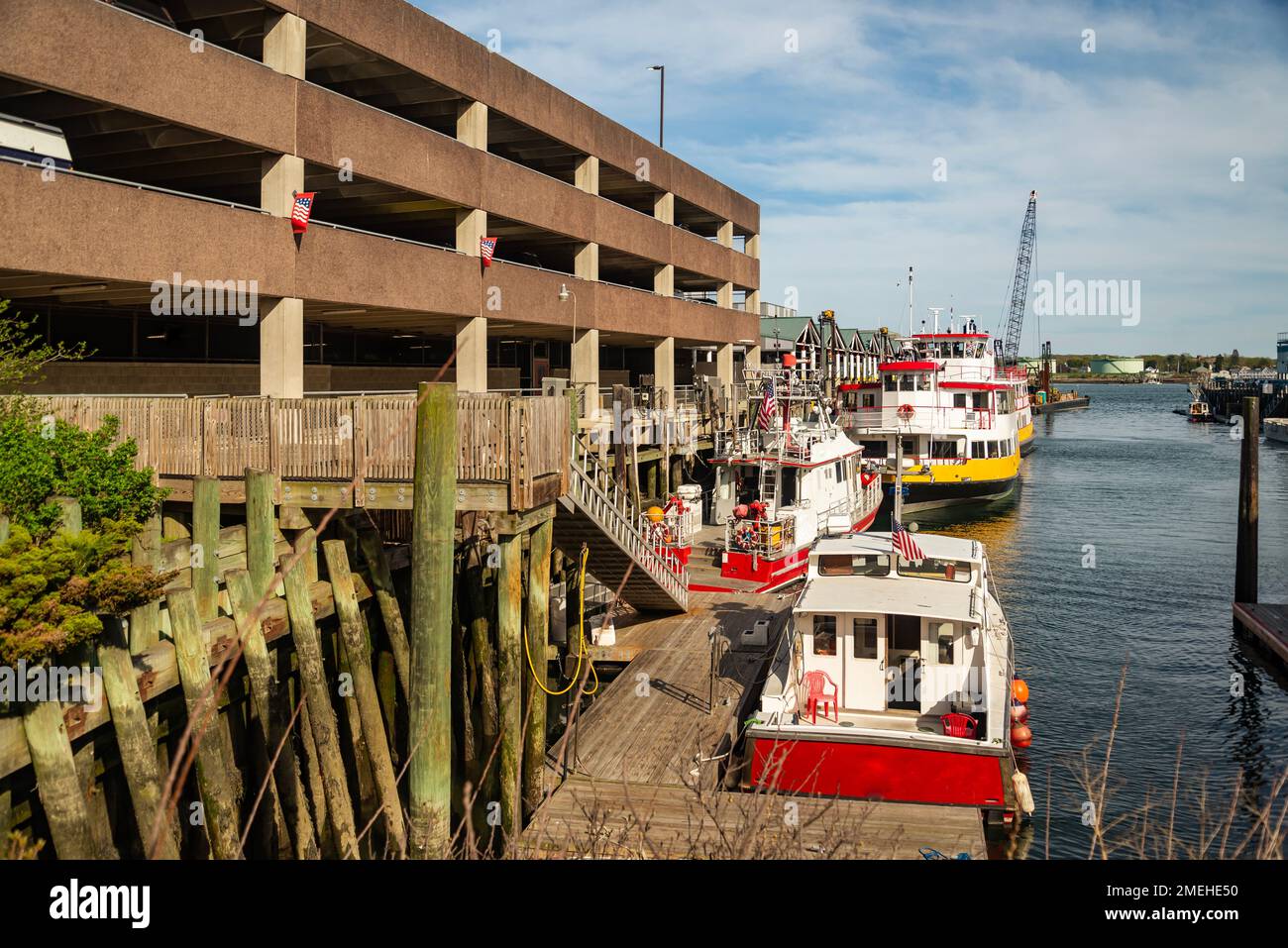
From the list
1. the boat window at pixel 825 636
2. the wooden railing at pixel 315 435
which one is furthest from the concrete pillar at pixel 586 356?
the wooden railing at pixel 315 435

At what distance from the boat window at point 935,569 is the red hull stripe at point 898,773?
13.4 feet

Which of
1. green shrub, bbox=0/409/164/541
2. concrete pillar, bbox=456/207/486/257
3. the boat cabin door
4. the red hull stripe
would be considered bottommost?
the red hull stripe

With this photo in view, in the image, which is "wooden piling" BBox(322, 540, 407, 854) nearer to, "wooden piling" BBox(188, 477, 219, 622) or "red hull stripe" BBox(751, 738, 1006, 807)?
"wooden piling" BBox(188, 477, 219, 622)

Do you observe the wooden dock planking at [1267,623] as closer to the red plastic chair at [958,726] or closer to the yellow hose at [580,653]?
the red plastic chair at [958,726]

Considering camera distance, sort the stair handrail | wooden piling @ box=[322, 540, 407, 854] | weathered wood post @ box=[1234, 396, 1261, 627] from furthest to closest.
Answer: weathered wood post @ box=[1234, 396, 1261, 627], the stair handrail, wooden piling @ box=[322, 540, 407, 854]

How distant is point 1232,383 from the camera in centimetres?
15712

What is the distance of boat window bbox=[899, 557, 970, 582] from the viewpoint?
18391 millimetres

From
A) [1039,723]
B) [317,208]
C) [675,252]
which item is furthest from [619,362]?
[1039,723]

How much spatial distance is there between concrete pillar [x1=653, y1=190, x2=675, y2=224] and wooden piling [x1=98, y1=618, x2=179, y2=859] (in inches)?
1405

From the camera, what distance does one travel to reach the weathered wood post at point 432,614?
865 centimetres

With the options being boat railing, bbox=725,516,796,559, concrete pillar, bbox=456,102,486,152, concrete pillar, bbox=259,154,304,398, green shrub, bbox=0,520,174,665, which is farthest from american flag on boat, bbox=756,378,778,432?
green shrub, bbox=0,520,174,665

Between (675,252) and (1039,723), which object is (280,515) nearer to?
(1039,723)

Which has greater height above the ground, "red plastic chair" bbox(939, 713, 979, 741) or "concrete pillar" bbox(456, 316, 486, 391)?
"concrete pillar" bbox(456, 316, 486, 391)
